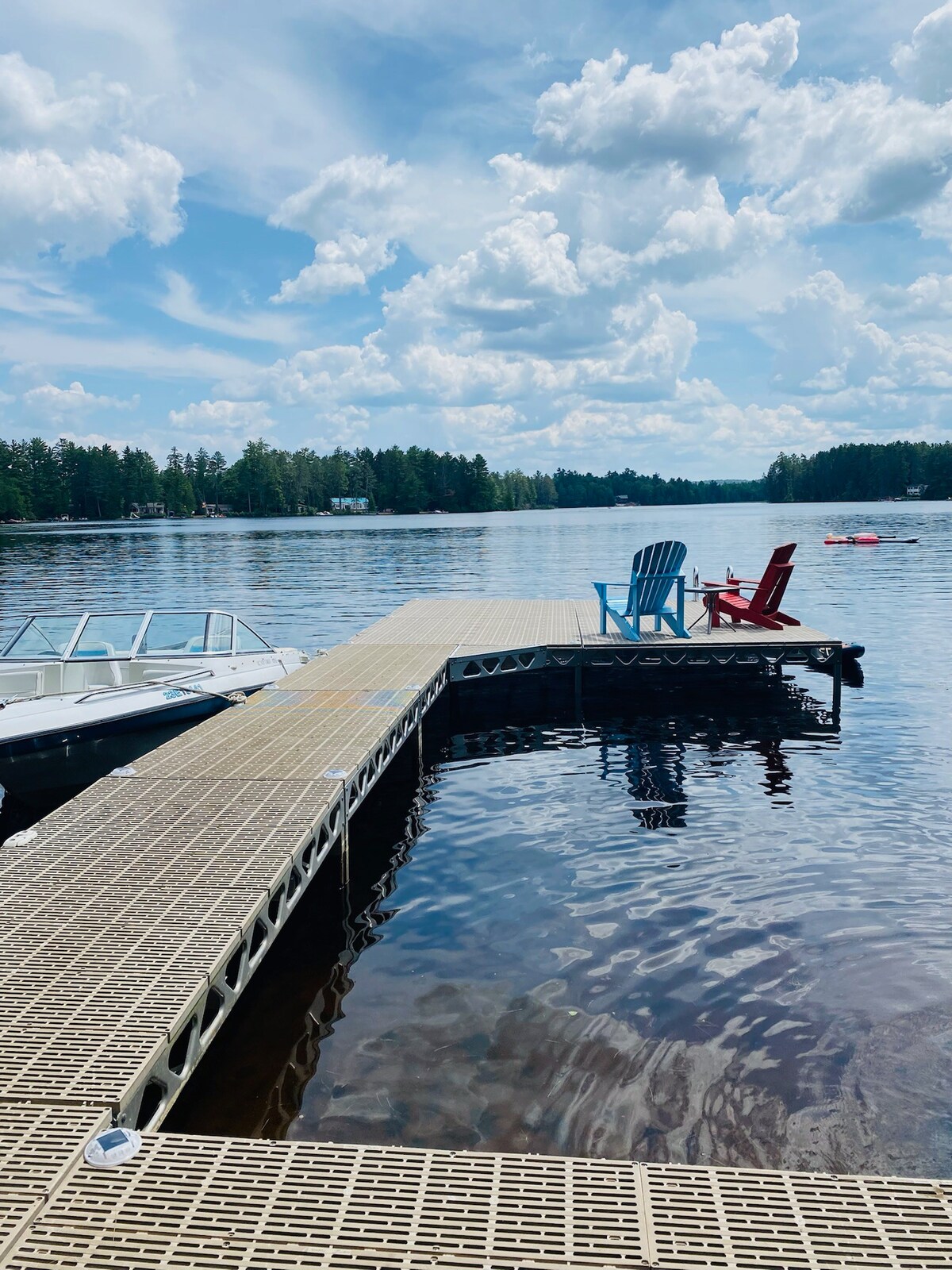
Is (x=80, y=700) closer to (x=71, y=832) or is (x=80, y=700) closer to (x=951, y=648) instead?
(x=71, y=832)

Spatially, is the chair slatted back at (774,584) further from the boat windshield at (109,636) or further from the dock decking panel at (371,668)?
the boat windshield at (109,636)

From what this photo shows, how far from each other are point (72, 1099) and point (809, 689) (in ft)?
45.8

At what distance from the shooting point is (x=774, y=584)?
1455cm

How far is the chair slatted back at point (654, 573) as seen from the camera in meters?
13.2

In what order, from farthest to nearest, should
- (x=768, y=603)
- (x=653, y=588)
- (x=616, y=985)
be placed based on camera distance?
(x=768, y=603) < (x=653, y=588) < (x=616, y=985)

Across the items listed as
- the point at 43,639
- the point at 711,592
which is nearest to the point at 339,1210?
the point at 43,639

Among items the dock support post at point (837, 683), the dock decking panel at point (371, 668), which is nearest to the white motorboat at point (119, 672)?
the dock decking panel at point (371, 668)

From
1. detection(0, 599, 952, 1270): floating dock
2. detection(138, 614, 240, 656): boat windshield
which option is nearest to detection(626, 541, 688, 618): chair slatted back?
detection(138, 614, 240, 656): boat windshield

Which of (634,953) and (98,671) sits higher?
(98,671)

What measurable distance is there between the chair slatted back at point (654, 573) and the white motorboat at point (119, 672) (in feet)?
17.0

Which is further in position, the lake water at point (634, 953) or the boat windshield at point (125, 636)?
the boat windshield at point (125, 636)

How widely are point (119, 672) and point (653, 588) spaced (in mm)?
7600

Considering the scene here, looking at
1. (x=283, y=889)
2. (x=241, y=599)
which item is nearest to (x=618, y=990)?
(x=283, y=889)

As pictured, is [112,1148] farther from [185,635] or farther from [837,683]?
[837,683]
